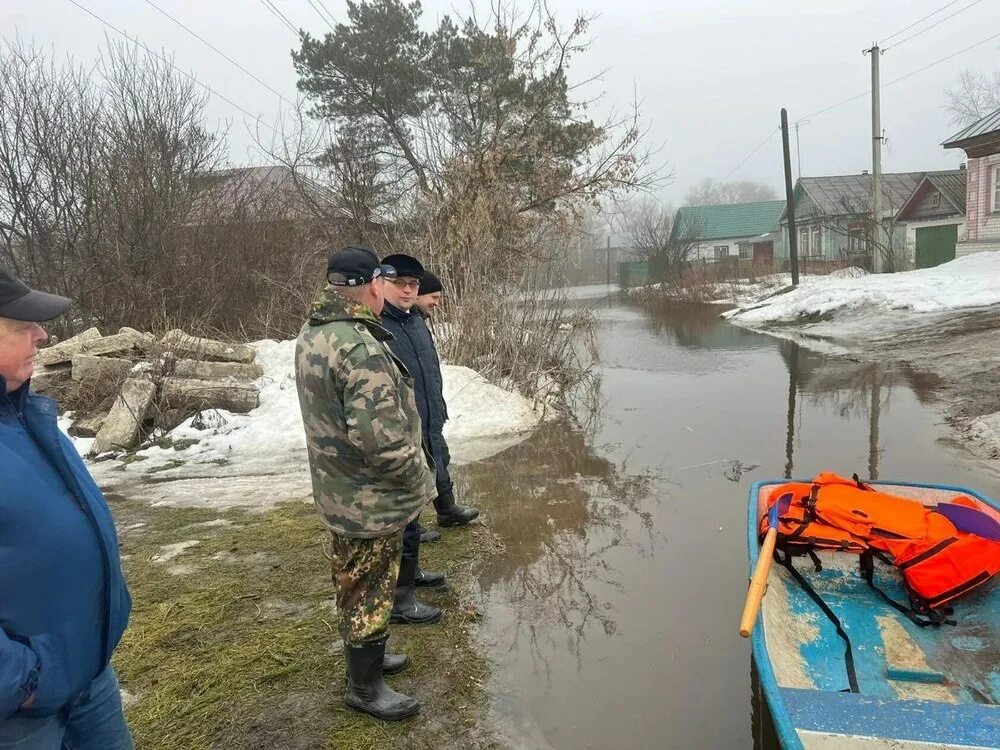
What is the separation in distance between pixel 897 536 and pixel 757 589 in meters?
1.33

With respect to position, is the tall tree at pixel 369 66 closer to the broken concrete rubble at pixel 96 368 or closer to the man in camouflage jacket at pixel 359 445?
the broken concrete rubble at pixel 96 368

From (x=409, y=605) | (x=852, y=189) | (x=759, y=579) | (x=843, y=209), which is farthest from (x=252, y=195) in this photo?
(x=852, y=189)

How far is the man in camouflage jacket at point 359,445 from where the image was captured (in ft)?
8.08

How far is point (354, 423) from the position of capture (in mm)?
2441

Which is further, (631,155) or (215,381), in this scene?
(631,155)

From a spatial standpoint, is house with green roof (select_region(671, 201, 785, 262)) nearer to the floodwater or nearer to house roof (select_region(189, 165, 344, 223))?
house roof (select_region(189, 165, 344, 223))

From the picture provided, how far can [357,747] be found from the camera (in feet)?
8.78

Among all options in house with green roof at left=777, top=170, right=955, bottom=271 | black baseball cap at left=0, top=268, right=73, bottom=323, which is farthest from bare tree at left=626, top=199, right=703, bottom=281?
black baseball cap at left=0, top=268, right=73, bottom=323

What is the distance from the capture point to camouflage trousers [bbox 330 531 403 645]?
2.62 meters

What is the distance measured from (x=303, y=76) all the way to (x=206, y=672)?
19029 mm

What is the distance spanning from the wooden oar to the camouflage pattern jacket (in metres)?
1.46

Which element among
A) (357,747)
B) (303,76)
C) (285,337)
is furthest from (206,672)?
(303,76)

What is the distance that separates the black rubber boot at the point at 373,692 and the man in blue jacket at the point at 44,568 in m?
1.19

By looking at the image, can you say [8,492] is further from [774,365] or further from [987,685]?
[774,365]
